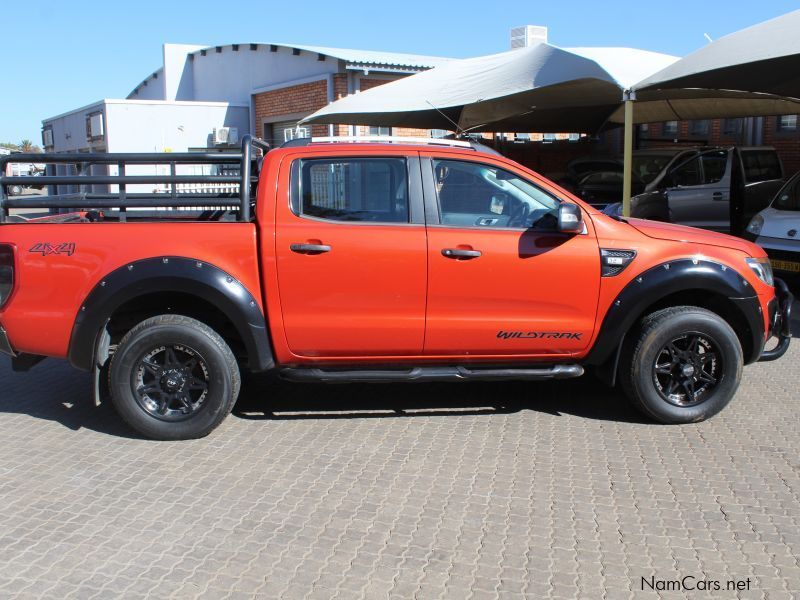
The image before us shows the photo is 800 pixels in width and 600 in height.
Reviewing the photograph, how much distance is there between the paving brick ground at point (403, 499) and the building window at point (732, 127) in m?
15.5

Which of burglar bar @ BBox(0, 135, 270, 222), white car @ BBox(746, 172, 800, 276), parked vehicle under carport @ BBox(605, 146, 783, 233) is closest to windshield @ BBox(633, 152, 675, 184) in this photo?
parked vehicle under carport @ BBox(605, 146, 783, 233)

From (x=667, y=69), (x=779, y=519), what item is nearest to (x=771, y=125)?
(x=667, y=69)

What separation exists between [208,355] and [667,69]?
7.37 meters

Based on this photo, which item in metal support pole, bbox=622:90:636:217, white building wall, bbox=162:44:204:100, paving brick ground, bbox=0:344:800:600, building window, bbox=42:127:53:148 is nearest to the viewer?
paving brick ground, bbox=0:344:800:600

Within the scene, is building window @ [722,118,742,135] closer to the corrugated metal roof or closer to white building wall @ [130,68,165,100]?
the corrugated metal roof

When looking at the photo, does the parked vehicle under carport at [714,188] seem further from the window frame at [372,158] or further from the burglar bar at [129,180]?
the burglar bar at [129,180]

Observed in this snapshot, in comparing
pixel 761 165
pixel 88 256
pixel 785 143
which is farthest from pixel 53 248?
pixel 785 143

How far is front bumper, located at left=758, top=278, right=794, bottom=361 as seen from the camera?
5480mm

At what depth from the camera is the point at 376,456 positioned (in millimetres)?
4805

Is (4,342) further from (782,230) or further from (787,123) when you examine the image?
(787,123)

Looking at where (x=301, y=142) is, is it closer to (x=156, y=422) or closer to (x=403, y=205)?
(x=403, y=205)

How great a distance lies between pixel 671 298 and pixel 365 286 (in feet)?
6.95

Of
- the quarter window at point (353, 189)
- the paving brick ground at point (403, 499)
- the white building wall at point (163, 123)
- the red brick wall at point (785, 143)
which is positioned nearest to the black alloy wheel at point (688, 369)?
the paving brick ground at point (403, 499)

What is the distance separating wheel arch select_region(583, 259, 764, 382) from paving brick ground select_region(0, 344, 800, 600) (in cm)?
58
